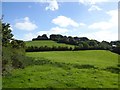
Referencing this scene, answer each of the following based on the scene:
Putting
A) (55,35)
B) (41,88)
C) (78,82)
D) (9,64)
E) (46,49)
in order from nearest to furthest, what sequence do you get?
(41,88) → (78,82) → (9,64) → (46,49) → (55,35)

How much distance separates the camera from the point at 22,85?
89.7 feet

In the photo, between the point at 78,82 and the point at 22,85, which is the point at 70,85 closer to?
the point at 78,82

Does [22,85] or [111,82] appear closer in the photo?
[22,85]

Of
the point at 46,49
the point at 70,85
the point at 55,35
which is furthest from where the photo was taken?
the point at 55,35

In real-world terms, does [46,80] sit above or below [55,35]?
below

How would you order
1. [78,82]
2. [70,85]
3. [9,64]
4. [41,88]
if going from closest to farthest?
Answer: [41,88], [70,85], [78,82], [9,64]

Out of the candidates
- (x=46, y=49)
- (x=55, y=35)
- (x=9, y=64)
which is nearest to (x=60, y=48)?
(x=46, y=49)

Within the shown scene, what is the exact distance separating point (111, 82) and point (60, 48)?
75863 millimetres

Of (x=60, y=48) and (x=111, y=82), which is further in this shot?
(x=60, y=48)

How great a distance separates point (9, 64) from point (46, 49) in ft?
241

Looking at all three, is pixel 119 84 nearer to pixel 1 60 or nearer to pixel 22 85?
pixel 22 85

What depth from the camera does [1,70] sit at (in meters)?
30.9

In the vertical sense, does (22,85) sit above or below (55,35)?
below

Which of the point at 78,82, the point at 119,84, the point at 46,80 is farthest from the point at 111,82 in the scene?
the point at 46,80
